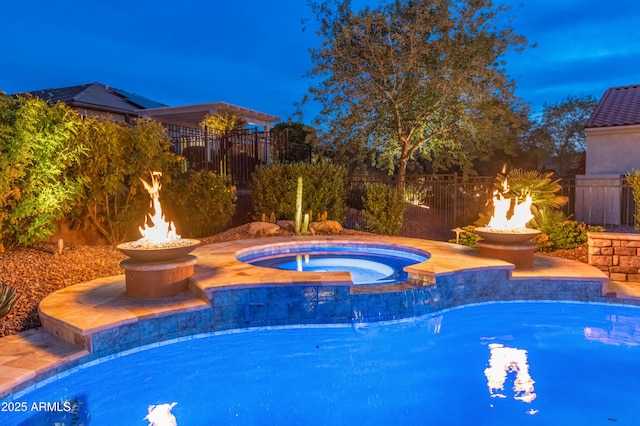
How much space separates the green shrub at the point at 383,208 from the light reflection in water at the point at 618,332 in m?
6.75

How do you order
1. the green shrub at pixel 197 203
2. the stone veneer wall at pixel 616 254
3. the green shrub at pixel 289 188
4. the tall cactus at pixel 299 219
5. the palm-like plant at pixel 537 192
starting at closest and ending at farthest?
the stone veneer wall at pixel 616 254 < the palm-like plant at pixel 537 192 < the green shrub at pixel 197 203 < the tall cactus at pixel 299 219 < the green shrub at pixel 289 188

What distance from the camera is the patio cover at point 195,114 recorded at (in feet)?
59.5

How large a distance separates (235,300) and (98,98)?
16.2 m

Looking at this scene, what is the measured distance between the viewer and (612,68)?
75.3 metres

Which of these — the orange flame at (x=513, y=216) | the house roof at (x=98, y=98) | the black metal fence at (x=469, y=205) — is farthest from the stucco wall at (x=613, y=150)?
the house roof at (x=98, y=98)

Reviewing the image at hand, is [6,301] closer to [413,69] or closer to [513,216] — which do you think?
[513,216]

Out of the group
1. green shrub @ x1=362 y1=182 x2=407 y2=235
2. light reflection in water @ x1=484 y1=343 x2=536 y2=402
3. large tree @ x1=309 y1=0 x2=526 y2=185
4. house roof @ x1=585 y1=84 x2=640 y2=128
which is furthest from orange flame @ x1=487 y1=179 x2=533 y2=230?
house roof @ x1=585 y1=84 x2=640 y2=128

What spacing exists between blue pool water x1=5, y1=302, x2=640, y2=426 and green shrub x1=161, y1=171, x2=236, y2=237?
561cm

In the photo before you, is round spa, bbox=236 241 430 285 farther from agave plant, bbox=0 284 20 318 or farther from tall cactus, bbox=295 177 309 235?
agave plant, bbox=0 284 20 318

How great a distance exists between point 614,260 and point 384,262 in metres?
4.04

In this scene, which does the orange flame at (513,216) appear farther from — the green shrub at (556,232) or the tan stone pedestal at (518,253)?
the green shrub at (556,232)

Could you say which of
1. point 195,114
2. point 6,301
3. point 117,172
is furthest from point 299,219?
point 195,114

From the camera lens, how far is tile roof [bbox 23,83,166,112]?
1705 cm

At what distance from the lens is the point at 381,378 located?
14.6 feet
